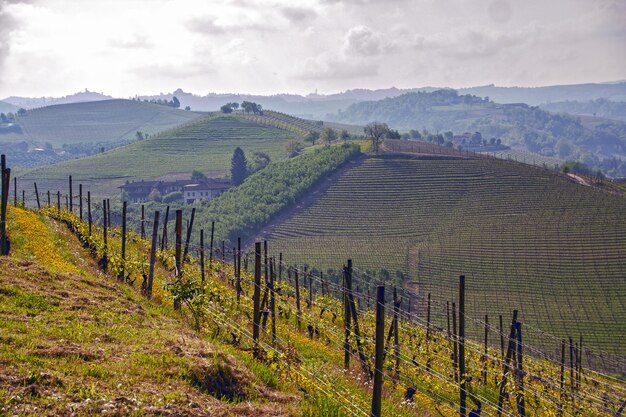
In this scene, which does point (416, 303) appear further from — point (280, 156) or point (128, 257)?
point (280, 156)

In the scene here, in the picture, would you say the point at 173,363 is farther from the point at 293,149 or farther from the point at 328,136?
the point at 328,136

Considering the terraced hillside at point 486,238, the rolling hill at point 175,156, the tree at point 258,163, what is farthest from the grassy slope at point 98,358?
the rolling hill at point 175,156

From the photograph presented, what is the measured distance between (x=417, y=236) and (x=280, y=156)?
7767 cm

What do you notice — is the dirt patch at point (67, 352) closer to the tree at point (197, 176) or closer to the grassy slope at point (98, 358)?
the grassy slope at point (98, 358)

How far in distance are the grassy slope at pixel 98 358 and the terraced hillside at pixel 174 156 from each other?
129165 mm

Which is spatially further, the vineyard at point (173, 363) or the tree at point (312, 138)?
the tree at point (312, 138)

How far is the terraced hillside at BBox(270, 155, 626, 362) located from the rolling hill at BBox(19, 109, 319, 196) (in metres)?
56.7

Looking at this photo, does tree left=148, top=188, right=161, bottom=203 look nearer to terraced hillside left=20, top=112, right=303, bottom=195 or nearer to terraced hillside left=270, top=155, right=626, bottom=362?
terraced hillside left=20, top=112, right=303, bottom=195

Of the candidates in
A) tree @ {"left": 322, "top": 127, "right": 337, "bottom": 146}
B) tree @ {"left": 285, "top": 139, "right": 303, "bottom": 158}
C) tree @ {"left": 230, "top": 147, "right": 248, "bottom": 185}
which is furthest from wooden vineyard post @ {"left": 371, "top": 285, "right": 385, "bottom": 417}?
tree @ {"left": 322, "top": 127, "right": 337, "bottom": 146}

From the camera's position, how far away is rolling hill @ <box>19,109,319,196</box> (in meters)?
151

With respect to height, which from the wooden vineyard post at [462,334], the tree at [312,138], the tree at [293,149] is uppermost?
the tree at [312,138]

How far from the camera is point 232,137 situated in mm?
186125

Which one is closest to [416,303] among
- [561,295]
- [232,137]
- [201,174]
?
[561,295]

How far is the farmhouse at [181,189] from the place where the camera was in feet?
428
